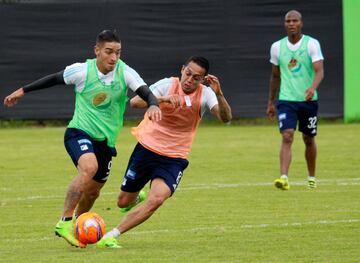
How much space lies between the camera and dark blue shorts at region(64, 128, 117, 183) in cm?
1038

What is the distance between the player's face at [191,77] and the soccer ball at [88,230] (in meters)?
1.59

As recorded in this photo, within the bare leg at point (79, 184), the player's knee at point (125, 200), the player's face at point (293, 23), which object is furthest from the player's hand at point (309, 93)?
the bare leg at point (79, 184)

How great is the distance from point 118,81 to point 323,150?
10.3 meters

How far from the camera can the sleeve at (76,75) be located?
10508 mm

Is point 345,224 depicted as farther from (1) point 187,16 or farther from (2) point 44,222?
(1) point 187,16

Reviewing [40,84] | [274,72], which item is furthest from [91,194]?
[274,72]

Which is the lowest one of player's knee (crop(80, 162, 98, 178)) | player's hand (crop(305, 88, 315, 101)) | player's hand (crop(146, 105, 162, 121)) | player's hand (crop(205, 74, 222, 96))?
player's hand (crop(305, 88, 315, 101))

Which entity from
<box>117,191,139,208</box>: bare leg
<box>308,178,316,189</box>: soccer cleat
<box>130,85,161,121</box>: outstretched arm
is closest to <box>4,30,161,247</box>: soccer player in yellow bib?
<box>130,85,161,121</box>: outstretched arm

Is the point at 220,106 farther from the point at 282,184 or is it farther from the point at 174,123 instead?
the point at 282,184

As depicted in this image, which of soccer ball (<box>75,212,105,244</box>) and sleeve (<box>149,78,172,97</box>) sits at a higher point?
sleeve (<box>149,78,172,97</box>)

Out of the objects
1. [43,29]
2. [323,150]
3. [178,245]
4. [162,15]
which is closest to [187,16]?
[162,15]

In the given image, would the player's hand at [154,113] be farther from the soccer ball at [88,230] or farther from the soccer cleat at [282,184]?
the soccer cleat at [282,184]

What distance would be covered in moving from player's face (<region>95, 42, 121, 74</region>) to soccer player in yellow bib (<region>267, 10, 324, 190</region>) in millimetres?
5094

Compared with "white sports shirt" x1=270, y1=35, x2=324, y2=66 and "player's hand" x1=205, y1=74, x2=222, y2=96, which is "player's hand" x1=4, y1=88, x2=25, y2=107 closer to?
"player's hand" x1=205, y1=74, x2=222, y2=96
